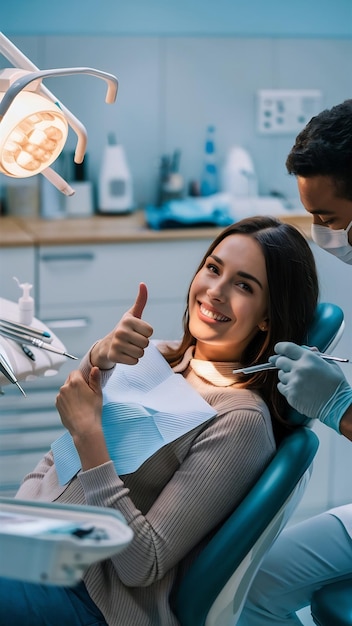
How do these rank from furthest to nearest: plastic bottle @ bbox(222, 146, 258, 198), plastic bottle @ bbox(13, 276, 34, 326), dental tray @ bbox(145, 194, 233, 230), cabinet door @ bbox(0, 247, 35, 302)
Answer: plastic bottle @ bbox(222, 146, 258, 198) < dental tray @ bbox(145, 194, 233, 230) < cabinet door @ bbox(0, 247, 35, 302) < plastic bottle @ bbox(13, 276, 34, 326)

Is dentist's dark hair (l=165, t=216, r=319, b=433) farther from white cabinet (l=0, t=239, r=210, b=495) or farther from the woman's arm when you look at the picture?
white cabinet (l=0, t=239, r=210, b=495)

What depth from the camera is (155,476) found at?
5.13 ft

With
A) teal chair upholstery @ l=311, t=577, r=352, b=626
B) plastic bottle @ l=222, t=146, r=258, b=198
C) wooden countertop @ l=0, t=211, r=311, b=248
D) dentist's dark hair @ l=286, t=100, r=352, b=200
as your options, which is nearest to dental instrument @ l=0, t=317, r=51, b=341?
dentist's dark hair @ l=286, t=100, r=352, b=200

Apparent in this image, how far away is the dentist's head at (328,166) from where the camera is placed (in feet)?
4.98

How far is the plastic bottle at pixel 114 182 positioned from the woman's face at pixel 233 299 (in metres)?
1.70

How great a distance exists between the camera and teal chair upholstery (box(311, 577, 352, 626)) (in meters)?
1.54

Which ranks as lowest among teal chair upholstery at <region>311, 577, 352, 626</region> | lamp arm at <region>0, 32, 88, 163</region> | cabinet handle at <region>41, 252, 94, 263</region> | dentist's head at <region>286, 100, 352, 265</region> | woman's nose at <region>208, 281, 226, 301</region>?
teal chair upholstery at <region>311, 577, 352, 626</region>

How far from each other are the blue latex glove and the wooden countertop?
1.50 meters

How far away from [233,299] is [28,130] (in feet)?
1.61

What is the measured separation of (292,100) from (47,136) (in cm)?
215

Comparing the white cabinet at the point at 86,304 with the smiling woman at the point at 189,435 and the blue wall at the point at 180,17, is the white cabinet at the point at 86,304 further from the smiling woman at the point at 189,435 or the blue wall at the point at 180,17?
the smiling woman at the point at 189,435

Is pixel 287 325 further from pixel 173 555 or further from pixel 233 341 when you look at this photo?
pixel 173 555

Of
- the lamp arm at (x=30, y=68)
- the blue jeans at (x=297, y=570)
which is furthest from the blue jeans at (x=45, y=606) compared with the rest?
the lamp arm at (x=30, y=68)

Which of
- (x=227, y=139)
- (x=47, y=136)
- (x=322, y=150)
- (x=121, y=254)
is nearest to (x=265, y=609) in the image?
(x=322, y=150)
